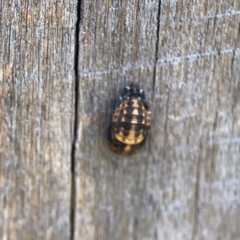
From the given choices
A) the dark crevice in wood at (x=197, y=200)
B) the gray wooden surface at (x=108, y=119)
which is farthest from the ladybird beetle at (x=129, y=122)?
the dark crevice in wood at (x=197, y=200)

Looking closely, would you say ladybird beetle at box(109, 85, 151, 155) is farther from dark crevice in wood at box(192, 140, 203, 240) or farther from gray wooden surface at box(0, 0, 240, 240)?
dark crevice in wood at box(192, 140, 203, 240)

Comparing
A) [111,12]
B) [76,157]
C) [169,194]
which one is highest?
[111,12]

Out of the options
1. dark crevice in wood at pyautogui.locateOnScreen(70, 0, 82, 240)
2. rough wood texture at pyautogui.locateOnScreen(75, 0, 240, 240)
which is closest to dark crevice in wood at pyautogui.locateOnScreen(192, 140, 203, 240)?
rough wood texture at pyautogui.locateOnScreen(75, 0, 240, 240)

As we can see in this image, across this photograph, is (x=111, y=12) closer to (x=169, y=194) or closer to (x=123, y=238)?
(x=169, y=194)

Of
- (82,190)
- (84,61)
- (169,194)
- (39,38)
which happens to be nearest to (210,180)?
(169,194)

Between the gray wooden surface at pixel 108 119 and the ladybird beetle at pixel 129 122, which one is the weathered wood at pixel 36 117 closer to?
the gray wooden surface at pixel 108 119

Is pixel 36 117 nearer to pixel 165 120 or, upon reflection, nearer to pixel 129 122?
pixel 129 122

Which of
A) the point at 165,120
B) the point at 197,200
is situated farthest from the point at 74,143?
the point at 197,200

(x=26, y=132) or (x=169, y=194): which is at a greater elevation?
(x=26, y=132)
